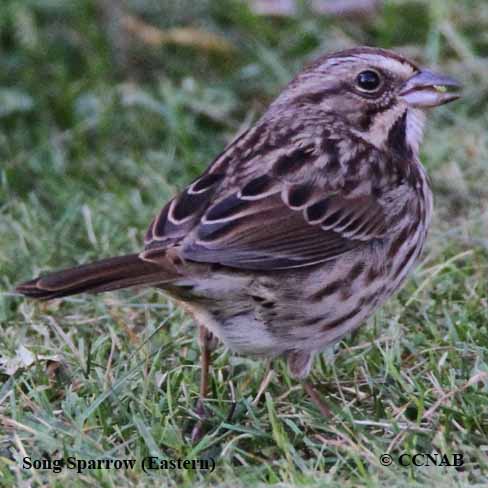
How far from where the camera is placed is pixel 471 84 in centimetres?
678

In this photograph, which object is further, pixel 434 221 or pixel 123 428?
pixel 434 221

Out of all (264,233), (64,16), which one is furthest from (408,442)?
(64,16)

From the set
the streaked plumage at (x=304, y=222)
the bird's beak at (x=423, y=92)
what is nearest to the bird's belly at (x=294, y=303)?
the streaked plumage at (x=304, y=222)

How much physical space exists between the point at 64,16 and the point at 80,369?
3.67m

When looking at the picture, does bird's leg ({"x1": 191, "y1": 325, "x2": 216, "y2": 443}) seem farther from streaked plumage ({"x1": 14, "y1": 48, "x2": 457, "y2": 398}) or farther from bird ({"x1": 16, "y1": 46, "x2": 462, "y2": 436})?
streaked plumage ({"x1": 14, "y1": 48, "x2": 457, "y2": 398})

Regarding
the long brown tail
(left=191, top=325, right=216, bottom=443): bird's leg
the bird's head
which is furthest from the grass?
the bird's head

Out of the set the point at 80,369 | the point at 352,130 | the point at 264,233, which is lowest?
the point at 80,369

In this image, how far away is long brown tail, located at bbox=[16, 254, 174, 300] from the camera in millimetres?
3750

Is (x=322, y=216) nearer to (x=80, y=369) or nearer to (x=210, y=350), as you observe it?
(x=210, y=350)

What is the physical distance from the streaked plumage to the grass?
1.00 ft

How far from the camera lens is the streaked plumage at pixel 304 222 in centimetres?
395

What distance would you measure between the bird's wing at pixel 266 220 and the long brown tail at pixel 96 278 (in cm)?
8

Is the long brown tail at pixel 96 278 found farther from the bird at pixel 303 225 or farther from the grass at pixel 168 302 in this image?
the grass at pixel 168 302

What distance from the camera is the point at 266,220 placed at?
4.11 meters
